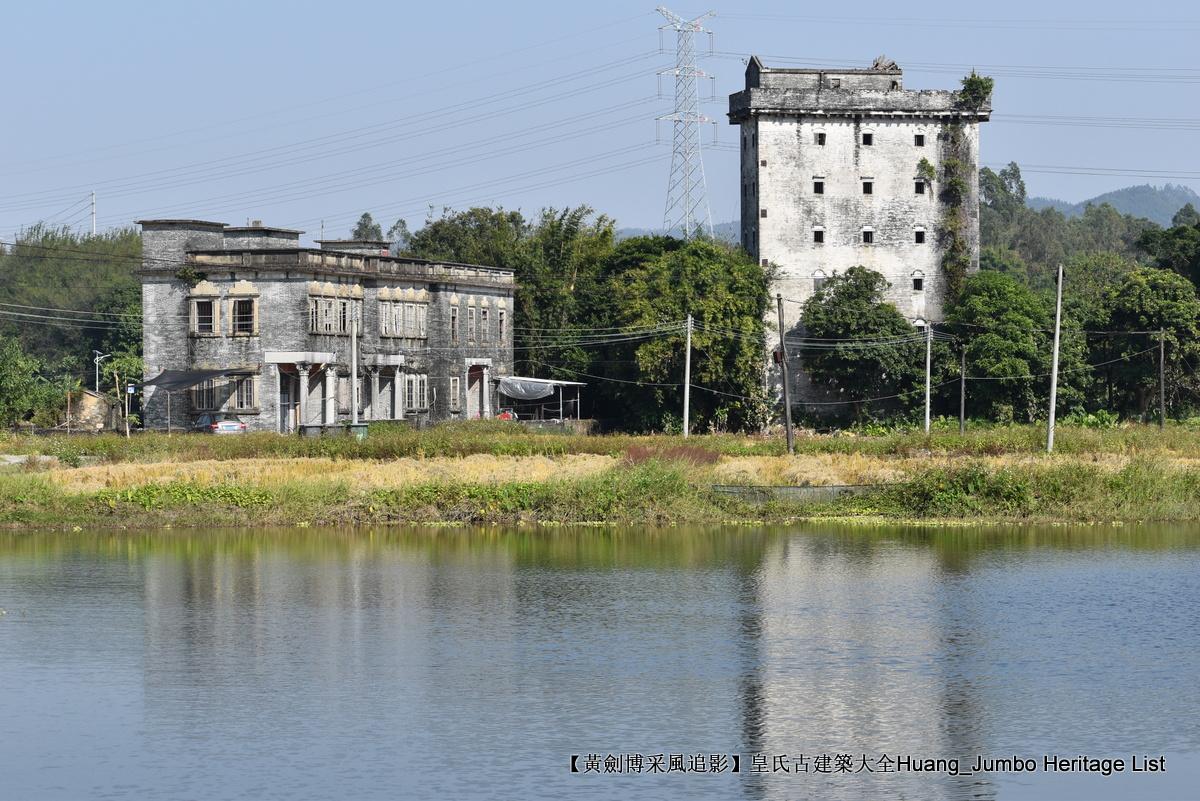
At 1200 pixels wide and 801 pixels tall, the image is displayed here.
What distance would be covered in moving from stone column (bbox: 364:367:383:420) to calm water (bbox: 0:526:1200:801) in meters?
29.4

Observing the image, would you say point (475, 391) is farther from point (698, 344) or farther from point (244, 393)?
point (244, 393)

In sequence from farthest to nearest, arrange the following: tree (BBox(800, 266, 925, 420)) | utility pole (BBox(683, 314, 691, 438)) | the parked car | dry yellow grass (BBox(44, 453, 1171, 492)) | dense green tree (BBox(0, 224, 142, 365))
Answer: dense green tree (BBox(0, 224, 142, 365))
tree (BBox(800, 266, 925, 420))
utility pole (BBox(683, 314, 691, 438))
the parked car
dry yellow grass (BBox(44, 453, 1171, 492))

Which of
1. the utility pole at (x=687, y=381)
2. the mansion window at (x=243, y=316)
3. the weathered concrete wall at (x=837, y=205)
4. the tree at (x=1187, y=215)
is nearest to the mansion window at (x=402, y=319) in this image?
the mansion window at (x=243, y=316)

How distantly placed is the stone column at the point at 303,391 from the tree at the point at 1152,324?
3349 cm

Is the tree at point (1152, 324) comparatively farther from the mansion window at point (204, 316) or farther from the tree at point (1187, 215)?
the tree at point (1187, 215)

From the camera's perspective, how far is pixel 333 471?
137 feet

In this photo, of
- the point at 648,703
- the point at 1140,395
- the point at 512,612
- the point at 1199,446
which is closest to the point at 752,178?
the point at 1140,395

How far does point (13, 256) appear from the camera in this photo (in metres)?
126

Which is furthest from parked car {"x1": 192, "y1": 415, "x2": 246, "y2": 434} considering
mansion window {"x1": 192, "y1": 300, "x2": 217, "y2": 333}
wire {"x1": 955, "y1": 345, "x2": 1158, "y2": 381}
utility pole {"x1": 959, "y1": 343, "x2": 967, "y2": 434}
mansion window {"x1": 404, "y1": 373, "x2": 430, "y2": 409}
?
wire {"x1": 955, "y1": 345, "x2": 1158, "y2": 381}

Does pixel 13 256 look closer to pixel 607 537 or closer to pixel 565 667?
pixel 607 537

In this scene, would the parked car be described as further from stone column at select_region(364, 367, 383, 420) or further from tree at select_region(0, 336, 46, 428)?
tree at select_region(0, 336, 46, 428)

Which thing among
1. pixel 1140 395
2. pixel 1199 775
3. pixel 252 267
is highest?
pixel 252 267

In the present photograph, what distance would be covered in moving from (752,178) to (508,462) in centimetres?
3524

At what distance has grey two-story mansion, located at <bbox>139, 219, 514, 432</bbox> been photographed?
5878 centimetres
